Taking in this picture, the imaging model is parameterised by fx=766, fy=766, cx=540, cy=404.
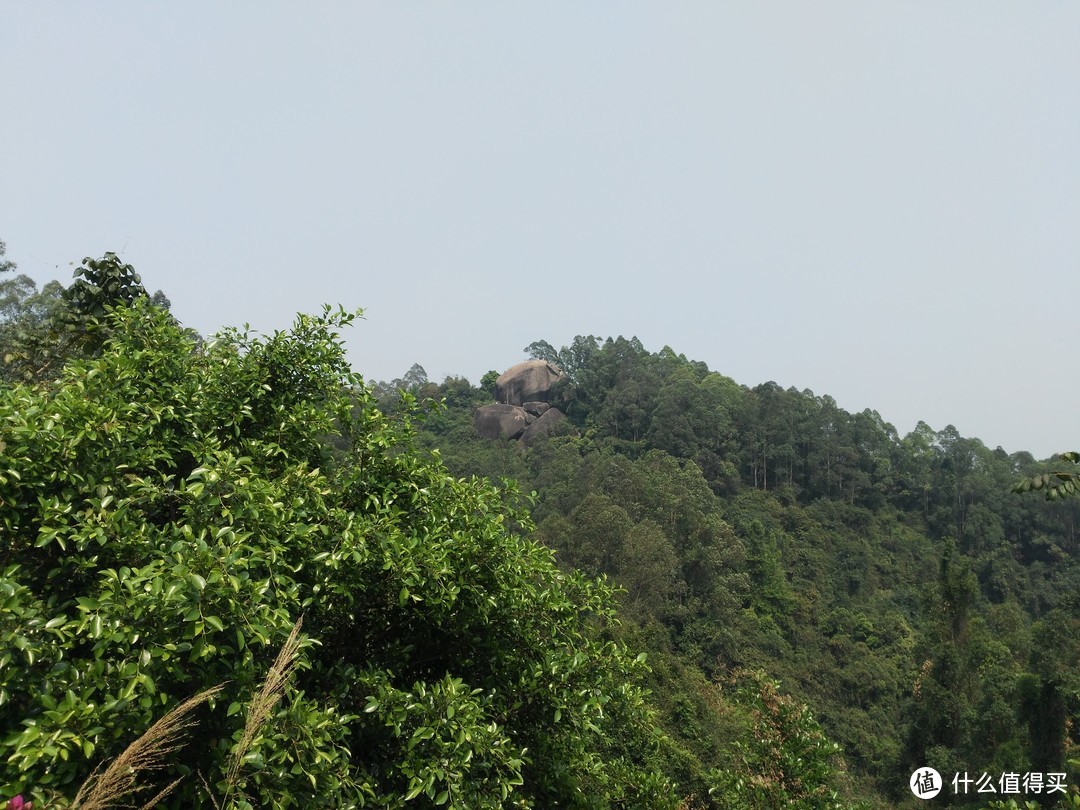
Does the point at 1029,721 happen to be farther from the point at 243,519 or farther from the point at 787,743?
the point at 243,519

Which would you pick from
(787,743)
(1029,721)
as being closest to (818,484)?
(1029,721)

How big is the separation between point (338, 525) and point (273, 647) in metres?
0.52

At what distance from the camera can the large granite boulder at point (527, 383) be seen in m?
46.9

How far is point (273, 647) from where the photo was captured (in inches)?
103

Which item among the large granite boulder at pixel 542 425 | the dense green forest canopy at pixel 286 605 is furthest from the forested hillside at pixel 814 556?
the dense green forest canopy at pixel 286 605

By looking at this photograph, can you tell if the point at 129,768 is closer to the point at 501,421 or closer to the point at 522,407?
the point at 501,421

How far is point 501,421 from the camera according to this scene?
42.6 m

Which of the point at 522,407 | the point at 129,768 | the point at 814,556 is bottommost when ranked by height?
the point at 129,768

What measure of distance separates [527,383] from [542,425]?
521 centimetres

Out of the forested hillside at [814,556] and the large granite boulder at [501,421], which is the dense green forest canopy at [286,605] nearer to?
the forested hillside at [814,556]

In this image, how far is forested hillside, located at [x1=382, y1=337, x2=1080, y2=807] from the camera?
58.5 ft

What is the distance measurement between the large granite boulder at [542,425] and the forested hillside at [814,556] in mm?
891
